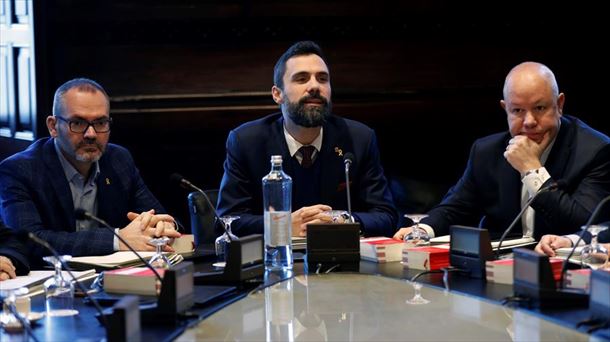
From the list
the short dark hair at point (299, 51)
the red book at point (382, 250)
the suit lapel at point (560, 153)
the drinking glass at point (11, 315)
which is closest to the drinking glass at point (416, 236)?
the red book at point (382, 250)

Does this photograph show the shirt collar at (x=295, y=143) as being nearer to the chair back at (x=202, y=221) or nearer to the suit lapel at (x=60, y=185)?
the chair back at (x=202, y=221)

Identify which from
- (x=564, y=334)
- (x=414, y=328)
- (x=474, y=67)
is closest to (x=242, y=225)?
(x=414, y=328)

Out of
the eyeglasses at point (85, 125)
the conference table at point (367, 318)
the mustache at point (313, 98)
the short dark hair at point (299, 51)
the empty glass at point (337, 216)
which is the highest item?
the short dark hair at point (299, 51)

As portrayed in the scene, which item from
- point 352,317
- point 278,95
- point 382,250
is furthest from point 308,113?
point 352,317

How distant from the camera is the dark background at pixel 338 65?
18.4 ft

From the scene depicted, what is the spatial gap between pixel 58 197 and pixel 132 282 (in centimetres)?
133

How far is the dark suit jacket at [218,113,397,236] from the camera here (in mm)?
4113

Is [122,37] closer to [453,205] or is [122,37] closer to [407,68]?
[407,68]

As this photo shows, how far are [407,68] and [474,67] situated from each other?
402 millimetres

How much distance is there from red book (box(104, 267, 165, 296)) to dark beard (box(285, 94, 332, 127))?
164cm

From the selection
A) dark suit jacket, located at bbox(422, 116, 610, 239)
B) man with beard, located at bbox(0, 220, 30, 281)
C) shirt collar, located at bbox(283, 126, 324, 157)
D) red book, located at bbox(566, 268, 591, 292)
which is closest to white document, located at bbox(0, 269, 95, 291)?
man with beard, located at bbox(0, 220, 30, 281)

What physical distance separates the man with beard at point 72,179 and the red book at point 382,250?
74cm

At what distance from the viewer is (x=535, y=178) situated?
12.1ft

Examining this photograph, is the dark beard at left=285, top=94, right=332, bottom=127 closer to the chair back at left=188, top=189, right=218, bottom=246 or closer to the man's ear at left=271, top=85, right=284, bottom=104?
the man's ear at left=271, top=85, right=284, bottom=104
